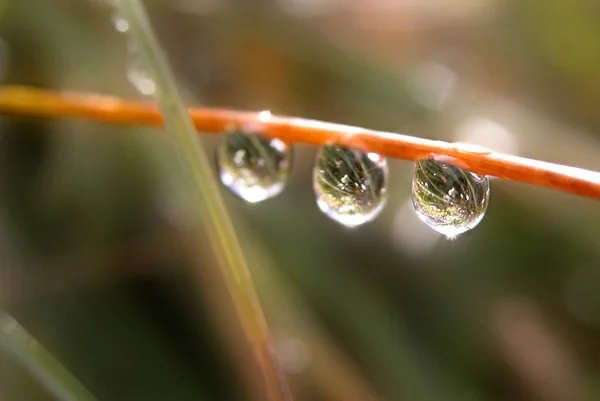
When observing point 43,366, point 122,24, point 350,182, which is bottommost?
point 43,366

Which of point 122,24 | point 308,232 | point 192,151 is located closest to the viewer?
point 192,151

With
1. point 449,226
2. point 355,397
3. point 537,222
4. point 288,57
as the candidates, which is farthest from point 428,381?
point 288,57

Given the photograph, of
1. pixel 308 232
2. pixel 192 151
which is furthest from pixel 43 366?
pixel 308 232

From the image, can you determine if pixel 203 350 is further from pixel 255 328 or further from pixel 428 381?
pixel 255 328

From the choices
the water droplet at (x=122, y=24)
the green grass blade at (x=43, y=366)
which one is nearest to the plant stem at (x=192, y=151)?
the water droplet at (x=122, y=24)

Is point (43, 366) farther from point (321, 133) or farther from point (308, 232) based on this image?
point (308, 232)
